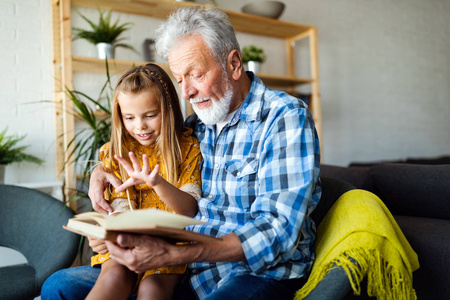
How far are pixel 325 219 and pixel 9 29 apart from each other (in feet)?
8.95

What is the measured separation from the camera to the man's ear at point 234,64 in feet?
4.69

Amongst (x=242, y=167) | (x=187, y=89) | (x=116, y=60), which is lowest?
(x=242, y=167)

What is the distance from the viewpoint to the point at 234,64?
1.44m

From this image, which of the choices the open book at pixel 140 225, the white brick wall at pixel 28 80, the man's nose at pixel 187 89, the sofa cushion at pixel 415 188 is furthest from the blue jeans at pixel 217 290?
the white brick wall at pixel 28 80

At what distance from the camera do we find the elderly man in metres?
1.04

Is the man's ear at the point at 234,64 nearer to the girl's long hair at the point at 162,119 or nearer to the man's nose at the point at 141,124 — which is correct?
the girl's long hair at the point at 162,119

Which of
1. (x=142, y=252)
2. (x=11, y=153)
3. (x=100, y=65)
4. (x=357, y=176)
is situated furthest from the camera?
(x=100, y=65)

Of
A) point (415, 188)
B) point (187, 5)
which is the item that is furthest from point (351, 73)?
point (415, 188)

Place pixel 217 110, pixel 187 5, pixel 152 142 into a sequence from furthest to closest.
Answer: pixel 187 5
pixel 152 142
pixel 217 110

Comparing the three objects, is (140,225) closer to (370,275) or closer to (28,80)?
(370,275)

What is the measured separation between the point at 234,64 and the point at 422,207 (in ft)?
3.30

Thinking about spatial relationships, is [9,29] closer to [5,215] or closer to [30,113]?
[30,113]

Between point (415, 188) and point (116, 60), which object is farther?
point (116, 60)

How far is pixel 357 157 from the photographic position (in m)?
4.95
